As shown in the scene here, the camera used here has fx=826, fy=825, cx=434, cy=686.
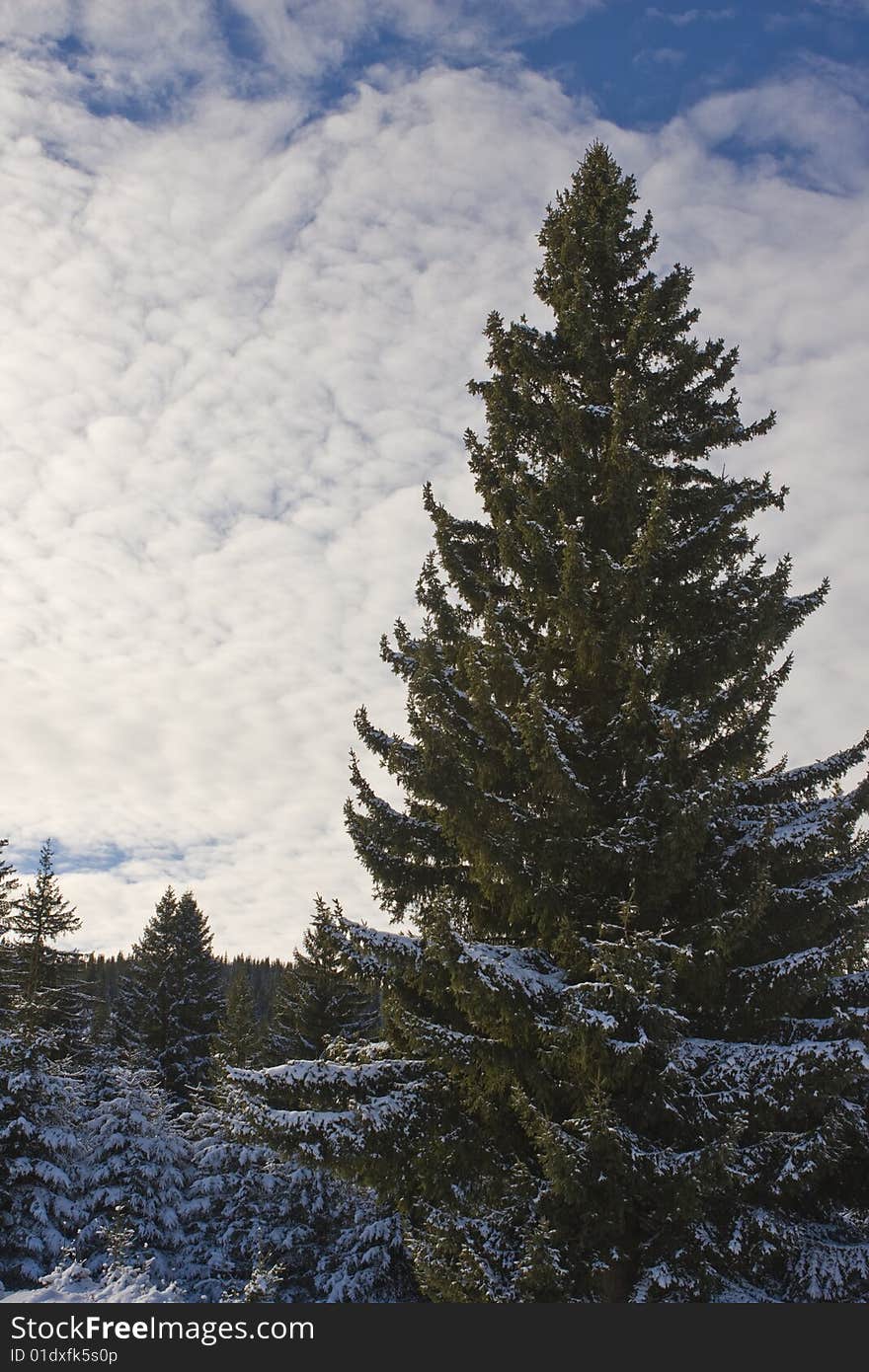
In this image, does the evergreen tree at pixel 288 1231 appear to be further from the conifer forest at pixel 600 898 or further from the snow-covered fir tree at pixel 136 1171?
the conifer forest at pixel 600 898

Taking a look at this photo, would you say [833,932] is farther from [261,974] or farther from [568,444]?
[261,974]

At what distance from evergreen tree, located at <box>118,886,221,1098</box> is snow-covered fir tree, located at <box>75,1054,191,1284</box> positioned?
19476mm

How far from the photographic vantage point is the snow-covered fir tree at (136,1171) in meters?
18.3

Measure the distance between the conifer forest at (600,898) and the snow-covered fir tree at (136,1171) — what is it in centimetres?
1033

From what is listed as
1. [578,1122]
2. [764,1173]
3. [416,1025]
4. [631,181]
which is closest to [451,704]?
[416,1025]

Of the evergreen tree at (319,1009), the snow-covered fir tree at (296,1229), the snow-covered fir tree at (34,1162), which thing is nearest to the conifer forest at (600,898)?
the snow-covered fir tree at (296,1229)

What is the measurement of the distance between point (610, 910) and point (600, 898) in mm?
211

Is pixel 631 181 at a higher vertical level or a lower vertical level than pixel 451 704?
higher

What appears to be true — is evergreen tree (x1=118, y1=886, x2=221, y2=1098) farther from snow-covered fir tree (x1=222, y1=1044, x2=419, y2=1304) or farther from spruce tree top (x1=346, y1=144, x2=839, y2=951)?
spruce tree top (x1=346, y1=144, x2=839, y2=951)

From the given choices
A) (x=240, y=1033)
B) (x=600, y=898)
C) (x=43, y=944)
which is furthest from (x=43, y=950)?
(x=600, y=898)

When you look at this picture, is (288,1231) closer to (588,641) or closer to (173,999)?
(588,641)

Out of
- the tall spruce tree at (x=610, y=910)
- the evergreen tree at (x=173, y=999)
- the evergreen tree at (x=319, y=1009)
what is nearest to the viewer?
the tall spruce tree at (x=610, y=910)

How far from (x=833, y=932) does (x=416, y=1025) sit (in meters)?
4.61

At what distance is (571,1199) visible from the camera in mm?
6922
